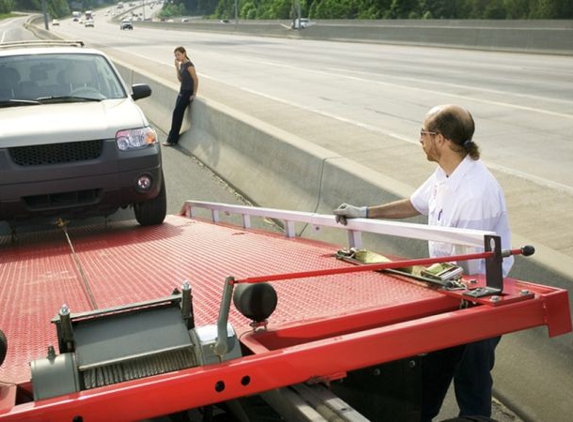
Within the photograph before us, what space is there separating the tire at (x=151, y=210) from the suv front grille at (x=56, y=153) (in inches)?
30.8

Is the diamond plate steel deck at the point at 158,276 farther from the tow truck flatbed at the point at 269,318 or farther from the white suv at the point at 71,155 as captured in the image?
the white suv at the point at 71,155

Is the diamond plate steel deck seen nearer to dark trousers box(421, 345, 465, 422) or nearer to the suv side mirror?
dark trousers box(421, 345, 465, 422)

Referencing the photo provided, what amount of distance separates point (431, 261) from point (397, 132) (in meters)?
10.5

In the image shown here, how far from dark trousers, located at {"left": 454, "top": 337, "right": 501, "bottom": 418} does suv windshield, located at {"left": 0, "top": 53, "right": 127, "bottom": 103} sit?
5470mm

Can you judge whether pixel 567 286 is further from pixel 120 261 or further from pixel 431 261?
pixel 120 261

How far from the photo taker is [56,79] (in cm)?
791

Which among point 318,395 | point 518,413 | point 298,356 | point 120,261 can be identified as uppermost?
point 298,356

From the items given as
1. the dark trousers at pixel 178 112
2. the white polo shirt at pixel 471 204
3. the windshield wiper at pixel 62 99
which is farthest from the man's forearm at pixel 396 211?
the dark trousers at pixel 178 112

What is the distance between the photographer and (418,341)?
2.63 m

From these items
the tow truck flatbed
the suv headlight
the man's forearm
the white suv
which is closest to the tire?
the white suv

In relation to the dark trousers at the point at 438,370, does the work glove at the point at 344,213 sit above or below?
above

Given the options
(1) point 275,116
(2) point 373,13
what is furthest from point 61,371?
(2) point 373,13

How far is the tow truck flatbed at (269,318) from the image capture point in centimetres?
226

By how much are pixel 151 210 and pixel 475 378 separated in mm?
4460
